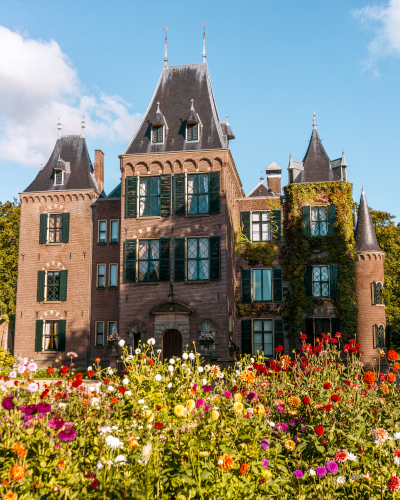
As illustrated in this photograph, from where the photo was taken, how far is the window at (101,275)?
77.3ft

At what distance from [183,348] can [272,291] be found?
5.42 meters

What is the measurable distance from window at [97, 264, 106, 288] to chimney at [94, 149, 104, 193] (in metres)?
4.66

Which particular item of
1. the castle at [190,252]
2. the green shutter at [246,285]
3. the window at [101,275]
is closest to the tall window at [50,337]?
the castle at [190,252]

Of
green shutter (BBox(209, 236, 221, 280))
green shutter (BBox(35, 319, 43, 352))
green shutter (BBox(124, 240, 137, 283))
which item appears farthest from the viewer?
green shutter (BBox(35, 319, 43, 352))

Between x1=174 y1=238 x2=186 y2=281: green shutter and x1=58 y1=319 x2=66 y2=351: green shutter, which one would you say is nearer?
x1=174 y1=238 x2=186 y2=281: green shutter

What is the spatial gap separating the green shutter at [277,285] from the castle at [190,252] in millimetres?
48

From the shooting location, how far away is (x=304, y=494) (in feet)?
13.8

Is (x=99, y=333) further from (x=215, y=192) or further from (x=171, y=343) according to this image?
(x=215, y=192)

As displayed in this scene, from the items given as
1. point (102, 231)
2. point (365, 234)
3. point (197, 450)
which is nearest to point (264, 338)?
point (365, 234)

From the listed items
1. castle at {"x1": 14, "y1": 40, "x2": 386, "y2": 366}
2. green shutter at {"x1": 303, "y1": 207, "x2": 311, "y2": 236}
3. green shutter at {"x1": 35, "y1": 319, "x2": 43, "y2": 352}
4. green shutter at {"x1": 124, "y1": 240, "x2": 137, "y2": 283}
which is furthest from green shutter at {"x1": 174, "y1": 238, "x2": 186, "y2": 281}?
green shutter at {"x1": 35, "y1": 319, "x2": 43, "y2": 352}

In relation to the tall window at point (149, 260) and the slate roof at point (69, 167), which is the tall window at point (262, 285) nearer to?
the tall window at point (149, 260)

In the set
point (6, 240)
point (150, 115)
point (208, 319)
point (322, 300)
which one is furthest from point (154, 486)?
point (6, 240)

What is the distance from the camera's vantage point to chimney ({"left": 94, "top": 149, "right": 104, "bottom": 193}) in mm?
26047

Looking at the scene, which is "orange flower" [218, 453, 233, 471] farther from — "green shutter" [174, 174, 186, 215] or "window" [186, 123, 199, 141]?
"window" [186, 123, 199, 141]
